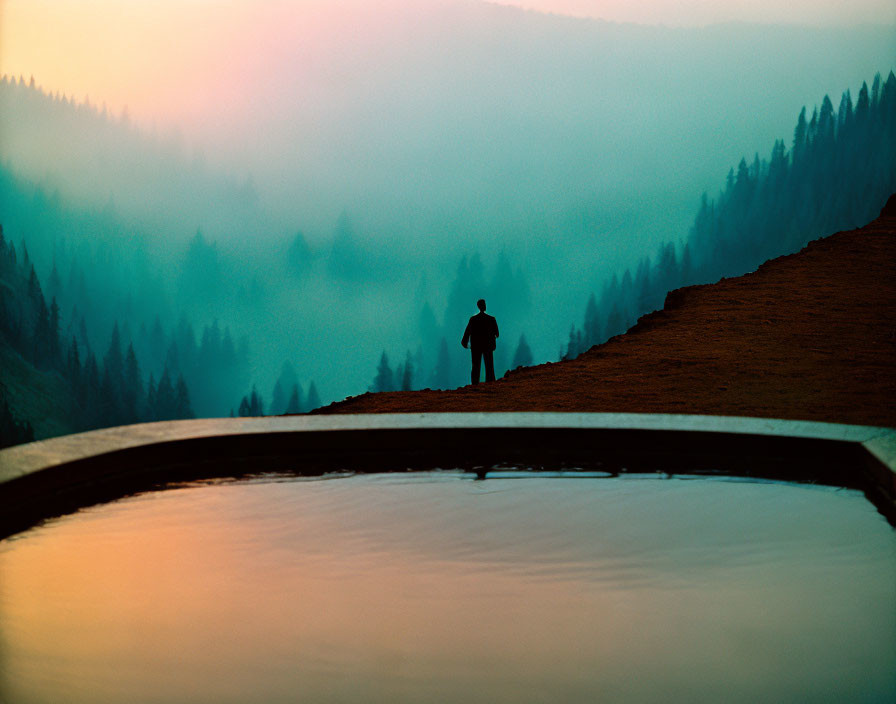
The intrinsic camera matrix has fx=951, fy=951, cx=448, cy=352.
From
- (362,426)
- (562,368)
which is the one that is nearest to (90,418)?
(562,368)

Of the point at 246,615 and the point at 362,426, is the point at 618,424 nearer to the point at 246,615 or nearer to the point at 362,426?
the point at 362,426

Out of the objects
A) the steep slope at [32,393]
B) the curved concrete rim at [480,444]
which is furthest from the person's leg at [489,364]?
the steep slope at [32,393]

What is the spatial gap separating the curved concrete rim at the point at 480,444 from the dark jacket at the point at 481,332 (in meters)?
6.89

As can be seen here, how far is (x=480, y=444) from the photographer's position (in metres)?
6.28

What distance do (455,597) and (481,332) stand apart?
10.1 m

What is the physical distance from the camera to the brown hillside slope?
11750 millimetres

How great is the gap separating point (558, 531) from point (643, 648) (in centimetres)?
145

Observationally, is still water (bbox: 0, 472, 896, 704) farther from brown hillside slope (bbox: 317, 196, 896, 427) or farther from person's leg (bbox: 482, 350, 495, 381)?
person's leg (bbox: 482, 350, 495, 381)

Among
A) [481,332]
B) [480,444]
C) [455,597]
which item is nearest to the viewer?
[455,597]

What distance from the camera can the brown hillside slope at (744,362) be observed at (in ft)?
38.5

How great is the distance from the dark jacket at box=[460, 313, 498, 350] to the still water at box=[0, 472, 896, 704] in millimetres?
8097

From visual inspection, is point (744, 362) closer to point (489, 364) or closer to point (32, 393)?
point (489, 364)

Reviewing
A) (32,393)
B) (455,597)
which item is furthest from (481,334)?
(32,393)

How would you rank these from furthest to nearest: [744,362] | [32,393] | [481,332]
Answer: [32,393] → [744,362] → [481,332]
